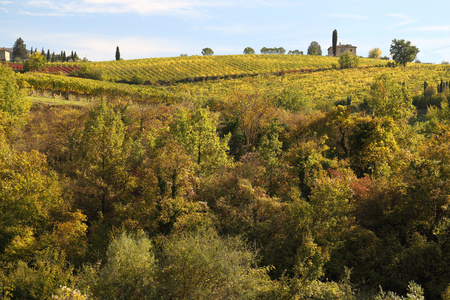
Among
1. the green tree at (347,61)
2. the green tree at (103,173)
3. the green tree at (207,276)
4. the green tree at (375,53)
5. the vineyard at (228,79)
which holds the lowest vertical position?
the green tree at (207,276)

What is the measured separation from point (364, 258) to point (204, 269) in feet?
40.0

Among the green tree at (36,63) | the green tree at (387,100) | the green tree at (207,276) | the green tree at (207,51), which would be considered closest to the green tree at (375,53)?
the green tree at (207,51)

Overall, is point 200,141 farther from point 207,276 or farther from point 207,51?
point 207,51

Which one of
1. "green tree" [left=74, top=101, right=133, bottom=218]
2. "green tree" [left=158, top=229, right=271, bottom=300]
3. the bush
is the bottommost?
the bush

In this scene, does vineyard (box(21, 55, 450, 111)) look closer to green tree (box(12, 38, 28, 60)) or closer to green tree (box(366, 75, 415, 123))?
green tree (box(366, 75, 415, 123))

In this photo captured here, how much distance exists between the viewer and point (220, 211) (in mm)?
32594

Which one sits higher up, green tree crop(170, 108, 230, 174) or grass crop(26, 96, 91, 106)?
grass crop(26, 96, 91, 106)

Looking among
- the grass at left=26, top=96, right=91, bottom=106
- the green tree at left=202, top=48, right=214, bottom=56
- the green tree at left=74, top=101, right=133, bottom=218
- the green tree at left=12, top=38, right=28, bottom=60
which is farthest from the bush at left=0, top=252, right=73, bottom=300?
the green tree at left=202, top=48, right=214, bottom=56

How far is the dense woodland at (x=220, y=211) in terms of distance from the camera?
23.2 metres

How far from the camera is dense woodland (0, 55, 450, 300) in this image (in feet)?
76.1

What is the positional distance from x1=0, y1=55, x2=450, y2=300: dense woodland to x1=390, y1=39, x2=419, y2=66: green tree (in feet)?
292

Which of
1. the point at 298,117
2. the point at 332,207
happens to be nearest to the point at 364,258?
the point at 332,207

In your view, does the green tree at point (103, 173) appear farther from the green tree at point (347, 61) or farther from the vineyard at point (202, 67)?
the green tree at point (347, 61)

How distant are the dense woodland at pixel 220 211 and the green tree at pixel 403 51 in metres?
88.9
